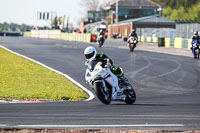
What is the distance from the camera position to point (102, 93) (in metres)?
13.0

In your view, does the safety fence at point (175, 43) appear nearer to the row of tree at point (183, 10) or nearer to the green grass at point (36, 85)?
the green grass at point (36, 85)

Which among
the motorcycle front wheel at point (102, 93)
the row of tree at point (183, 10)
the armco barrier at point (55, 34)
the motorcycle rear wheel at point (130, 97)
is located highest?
the row of tree at point (183, 10)

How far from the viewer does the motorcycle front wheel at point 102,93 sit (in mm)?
12859

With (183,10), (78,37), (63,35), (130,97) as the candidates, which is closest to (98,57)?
(130,97)

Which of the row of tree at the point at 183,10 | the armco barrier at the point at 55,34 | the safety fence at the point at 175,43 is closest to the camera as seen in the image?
the safety fence at the point at 175,43

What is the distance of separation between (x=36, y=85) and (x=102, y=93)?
6.42 meters

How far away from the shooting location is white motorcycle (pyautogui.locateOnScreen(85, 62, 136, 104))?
42.1 feet

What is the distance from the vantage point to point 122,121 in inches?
370

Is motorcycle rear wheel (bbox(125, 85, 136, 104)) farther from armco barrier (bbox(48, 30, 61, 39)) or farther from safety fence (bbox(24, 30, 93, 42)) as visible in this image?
armco barrier (bbox(48, 30, 61, 39))

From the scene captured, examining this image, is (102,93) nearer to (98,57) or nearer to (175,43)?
(98,57)

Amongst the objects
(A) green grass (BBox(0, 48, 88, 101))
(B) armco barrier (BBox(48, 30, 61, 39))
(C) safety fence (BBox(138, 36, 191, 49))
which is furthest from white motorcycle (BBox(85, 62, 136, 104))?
(B) armco barrier (BBox(48, 30, 61, 39))

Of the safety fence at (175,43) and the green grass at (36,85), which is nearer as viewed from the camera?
the green grass at (36,85)

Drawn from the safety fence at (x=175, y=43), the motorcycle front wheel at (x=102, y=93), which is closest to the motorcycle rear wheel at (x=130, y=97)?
the motorcycle front wheel at (x=102, y=93)

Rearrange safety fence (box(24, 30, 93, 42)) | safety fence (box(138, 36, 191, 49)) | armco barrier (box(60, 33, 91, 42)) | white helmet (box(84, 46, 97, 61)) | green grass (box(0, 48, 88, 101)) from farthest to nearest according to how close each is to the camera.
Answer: safety fence (box(24, 30, 93, 42)), armco barrier (box(60, 33, 91, 42)), safety fence (box(138, 36, 191, 49)), green grass (box(0, 48, 88, 101)), white helmet (box(84, 46, 97, 61))
